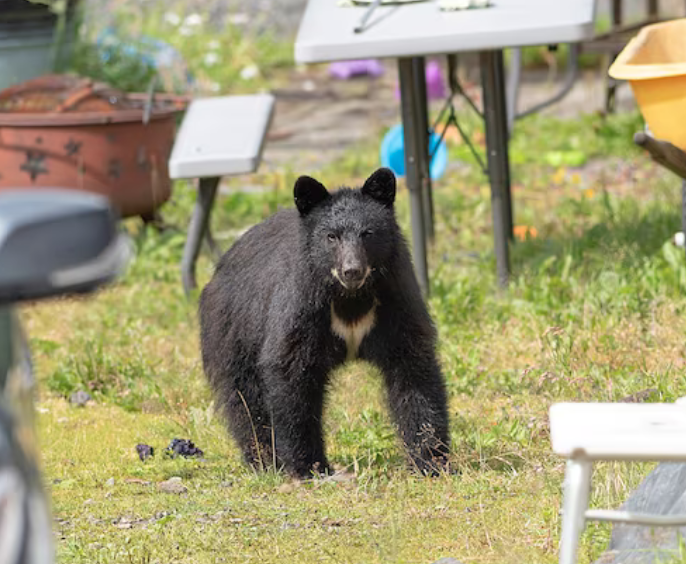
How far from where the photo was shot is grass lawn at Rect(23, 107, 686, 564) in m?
4.25

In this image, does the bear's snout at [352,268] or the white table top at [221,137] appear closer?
the bear's snout at [352,268]

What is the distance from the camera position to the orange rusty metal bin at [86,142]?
852 centimetres

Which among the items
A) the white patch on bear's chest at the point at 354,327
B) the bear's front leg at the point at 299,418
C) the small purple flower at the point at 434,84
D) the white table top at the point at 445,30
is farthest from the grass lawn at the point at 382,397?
the small purple flower at the point at 434,84

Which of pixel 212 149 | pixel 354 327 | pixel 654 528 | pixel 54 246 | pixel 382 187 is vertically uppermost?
pixel 54 246

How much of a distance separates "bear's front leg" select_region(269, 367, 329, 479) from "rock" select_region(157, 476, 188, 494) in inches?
15.6

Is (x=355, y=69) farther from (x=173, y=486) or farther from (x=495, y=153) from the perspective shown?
(x=173, y=486)

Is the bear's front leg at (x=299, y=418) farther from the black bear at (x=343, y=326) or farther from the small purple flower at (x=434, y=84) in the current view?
the small purple flower at (x=434, y=84)

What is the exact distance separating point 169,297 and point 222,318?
244 centimetres

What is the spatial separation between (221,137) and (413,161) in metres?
1.16

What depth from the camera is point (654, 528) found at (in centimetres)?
357

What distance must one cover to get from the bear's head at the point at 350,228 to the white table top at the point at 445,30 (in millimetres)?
1778

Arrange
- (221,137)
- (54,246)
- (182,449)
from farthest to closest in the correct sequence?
(221,137) → (182,449) → (54,246)

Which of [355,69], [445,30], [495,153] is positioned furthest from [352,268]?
[355,69]

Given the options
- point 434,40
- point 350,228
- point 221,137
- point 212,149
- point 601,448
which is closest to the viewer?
point 601,448
